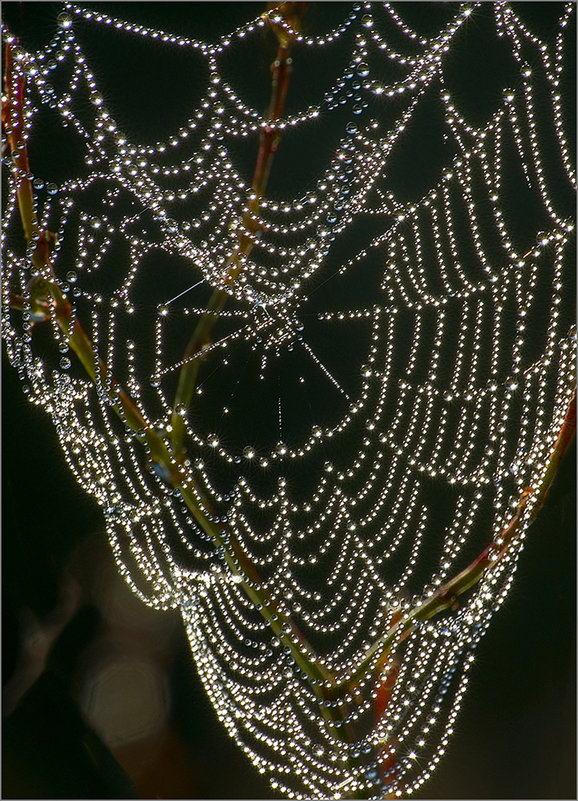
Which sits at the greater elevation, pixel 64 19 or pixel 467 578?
pixel 64 19

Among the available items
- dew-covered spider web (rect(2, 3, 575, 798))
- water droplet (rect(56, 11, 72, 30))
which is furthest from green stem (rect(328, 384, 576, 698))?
water droplet (rect(56, 11, 72, 30))

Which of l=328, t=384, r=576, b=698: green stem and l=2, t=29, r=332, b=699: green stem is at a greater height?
l=2, t=29, r=332, b=699: green stem

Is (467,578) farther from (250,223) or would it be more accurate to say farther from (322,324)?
(250,223)

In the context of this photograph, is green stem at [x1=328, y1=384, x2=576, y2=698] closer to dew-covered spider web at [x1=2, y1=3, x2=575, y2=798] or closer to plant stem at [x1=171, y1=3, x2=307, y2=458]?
dew-covered spider web at [x1=2, y1=3, x2=575, y2=798]

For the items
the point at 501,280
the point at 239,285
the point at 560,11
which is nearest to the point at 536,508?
the point at 501,280

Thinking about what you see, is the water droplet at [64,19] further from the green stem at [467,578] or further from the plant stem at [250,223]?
the green stem at [467,578]

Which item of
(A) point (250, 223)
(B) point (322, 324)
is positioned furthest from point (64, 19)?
Answer: (B) point (322, 324)

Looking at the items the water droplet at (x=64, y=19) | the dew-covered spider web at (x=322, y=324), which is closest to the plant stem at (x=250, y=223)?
the dew-covered spider web at (x=322, y=324)

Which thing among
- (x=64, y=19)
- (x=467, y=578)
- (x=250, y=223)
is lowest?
(x=467, y=578)
